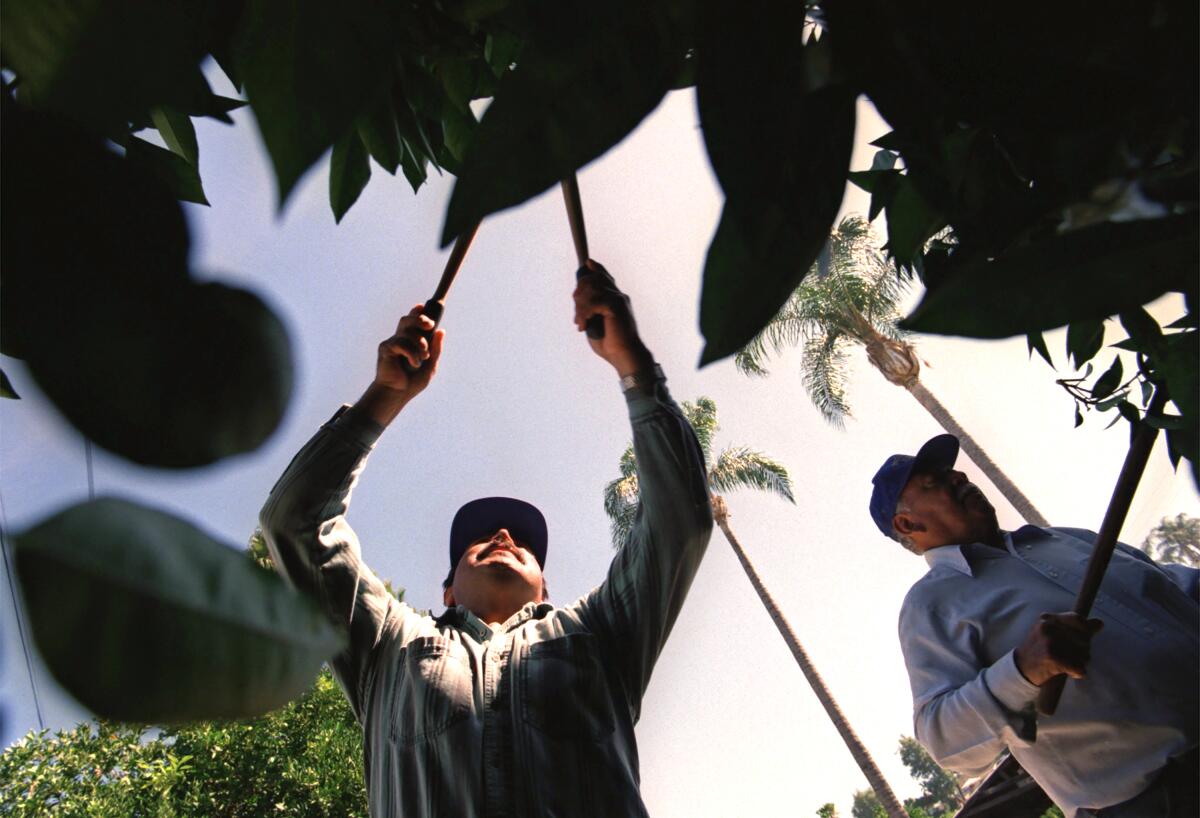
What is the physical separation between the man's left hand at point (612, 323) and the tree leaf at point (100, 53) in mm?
916

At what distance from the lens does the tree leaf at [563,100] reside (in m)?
0.27

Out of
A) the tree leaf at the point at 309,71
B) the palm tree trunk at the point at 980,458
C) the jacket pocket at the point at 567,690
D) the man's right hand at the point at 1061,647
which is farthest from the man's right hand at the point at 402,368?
the palm tree trunk at the point at 980,458

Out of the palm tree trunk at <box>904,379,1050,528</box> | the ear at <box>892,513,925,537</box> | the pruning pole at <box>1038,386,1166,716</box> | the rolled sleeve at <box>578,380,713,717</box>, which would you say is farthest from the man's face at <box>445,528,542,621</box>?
the palm tree trunk at <box>904,379,1050,528</box>

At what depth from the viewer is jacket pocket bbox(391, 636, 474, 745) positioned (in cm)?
166

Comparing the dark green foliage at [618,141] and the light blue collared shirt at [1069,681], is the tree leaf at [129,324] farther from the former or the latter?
the light blue collared shirt at [1069,681]

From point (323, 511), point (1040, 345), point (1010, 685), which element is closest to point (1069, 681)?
point (1010, 685)

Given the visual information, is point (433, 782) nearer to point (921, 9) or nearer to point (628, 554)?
point (628, 554)

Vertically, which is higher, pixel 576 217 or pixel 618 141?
pixel 576 217

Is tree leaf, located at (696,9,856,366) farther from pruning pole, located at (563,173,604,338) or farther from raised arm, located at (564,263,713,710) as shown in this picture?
raised arm, located at (564,263,713,710)

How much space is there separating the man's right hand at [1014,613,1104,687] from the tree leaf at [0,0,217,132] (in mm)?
2117

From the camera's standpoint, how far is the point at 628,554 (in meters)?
1.91

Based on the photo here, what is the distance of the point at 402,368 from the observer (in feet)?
4.25

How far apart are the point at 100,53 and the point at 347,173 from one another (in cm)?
37

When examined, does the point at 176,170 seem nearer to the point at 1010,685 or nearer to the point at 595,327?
the point at 595,327
